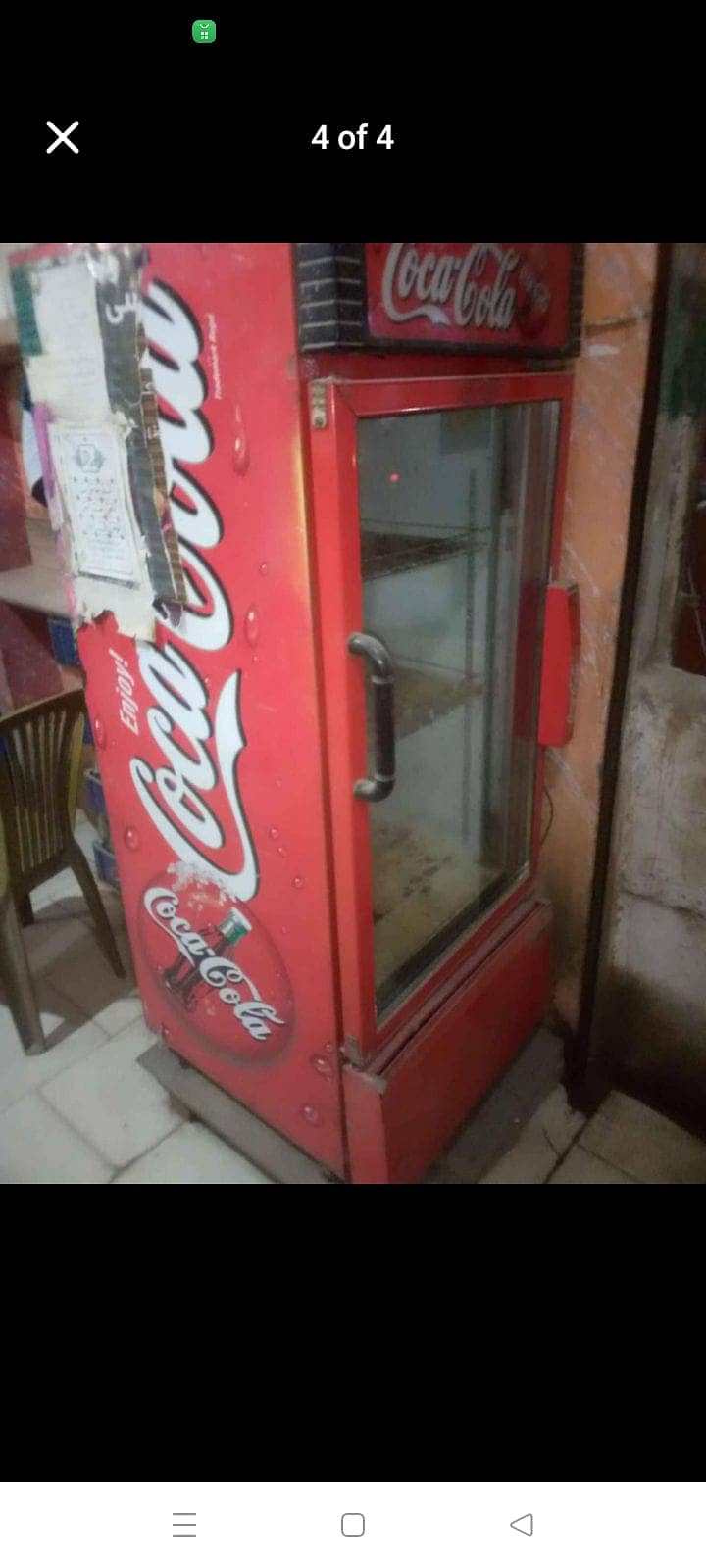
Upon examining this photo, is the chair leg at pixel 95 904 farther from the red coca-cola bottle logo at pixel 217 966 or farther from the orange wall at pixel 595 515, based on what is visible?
the orange wall at pixel 595 515

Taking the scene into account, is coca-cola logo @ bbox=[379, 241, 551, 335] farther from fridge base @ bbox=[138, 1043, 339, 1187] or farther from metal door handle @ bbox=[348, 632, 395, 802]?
fridge base @ bbox=[138, 1043, 339, 1187]

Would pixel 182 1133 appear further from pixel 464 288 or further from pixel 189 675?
pixel 464 288

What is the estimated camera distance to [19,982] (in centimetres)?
232

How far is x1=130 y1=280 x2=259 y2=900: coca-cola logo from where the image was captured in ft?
3.89

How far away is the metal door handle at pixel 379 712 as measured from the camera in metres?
1.18

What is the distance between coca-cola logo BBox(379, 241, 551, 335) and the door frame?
80mm

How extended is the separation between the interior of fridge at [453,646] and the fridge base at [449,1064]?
4.3 inches

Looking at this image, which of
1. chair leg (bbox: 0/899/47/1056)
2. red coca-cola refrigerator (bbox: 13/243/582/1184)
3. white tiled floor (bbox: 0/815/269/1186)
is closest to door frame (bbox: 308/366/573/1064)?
red coca-cola refrigerator (bbox: 13/243/582/1184)

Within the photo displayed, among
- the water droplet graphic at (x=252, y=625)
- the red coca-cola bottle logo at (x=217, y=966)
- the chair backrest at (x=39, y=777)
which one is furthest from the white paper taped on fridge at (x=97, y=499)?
the chair backrest at (x=39, y=777)

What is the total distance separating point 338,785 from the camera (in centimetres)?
132
